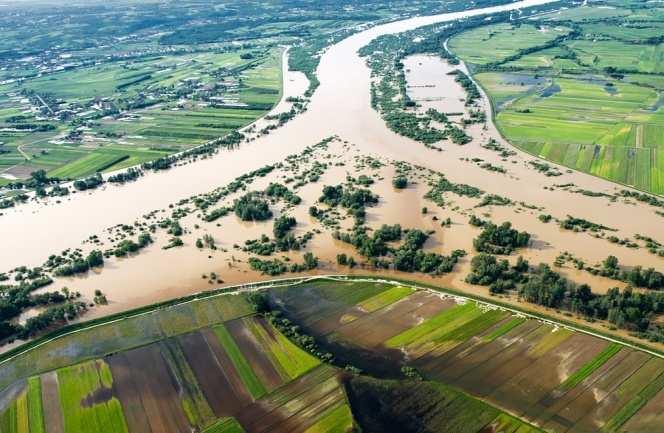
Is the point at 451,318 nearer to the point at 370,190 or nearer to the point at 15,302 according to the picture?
the point at 370,190

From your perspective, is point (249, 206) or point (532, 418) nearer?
point (532, 418)

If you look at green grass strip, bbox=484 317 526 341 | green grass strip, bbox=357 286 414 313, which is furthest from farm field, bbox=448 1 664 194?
green grass strip, bbox=357 286 414 313

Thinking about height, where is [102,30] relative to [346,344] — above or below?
above

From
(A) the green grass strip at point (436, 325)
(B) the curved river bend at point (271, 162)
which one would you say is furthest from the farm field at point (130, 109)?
(A) the green grass strip at point (436, 325)

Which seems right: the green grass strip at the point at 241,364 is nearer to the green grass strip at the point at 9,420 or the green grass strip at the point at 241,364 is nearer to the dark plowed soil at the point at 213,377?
the dark plowed soil at the point at 213,377

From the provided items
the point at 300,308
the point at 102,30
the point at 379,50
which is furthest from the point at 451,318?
the point at 102,30

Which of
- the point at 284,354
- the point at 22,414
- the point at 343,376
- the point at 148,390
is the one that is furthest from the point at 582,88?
the point at 22,414

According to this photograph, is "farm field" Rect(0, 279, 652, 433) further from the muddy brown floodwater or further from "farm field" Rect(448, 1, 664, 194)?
"farm field" Rect(448, 1, 664, 194)

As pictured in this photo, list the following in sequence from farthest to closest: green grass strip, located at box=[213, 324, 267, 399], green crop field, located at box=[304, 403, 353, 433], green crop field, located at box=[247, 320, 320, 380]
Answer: green crop field, located at box=[247, 320, 320, 380] < green grass strip, located at box=[213, 324, 267, 399] < green crop field, located at box=[304, 403, 353, 433]
